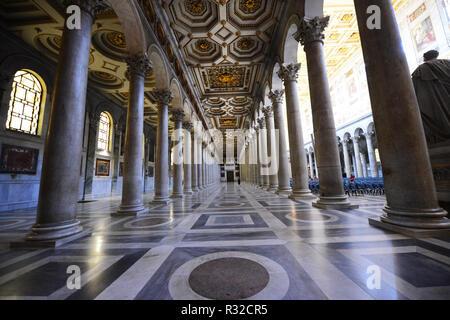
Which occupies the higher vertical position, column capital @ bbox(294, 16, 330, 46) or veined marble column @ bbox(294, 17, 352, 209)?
column capital @ bbox(294, 16, 330, 46)

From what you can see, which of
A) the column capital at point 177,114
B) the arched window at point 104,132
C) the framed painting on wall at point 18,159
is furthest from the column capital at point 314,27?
the arched window at point 104,132

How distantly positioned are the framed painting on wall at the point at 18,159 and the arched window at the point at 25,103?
2.81 feet

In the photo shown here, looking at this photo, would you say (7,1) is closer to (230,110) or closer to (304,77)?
(230,110)

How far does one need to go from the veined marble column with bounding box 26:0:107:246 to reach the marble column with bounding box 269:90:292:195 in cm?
842

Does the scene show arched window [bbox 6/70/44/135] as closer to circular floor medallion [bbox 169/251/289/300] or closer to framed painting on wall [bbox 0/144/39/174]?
framed painting on wall [bbox 0/144/39/174]

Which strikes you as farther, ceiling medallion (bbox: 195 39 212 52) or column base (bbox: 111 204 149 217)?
ceiling medallion (bbox: 195 39 212 52)

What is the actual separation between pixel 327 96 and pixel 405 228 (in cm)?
392

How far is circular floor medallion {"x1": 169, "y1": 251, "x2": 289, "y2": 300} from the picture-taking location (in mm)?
1389

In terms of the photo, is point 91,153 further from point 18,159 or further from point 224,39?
point 224,39

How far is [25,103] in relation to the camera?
26.8 ft

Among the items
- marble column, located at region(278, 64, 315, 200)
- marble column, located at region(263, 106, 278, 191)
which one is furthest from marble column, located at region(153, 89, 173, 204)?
marble column, located at region(263, 106, 278, 191)

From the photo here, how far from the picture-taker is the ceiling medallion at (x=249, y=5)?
824 cm

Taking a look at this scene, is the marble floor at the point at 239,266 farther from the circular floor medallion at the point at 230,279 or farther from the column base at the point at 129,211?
the column base at the point at 129,211
